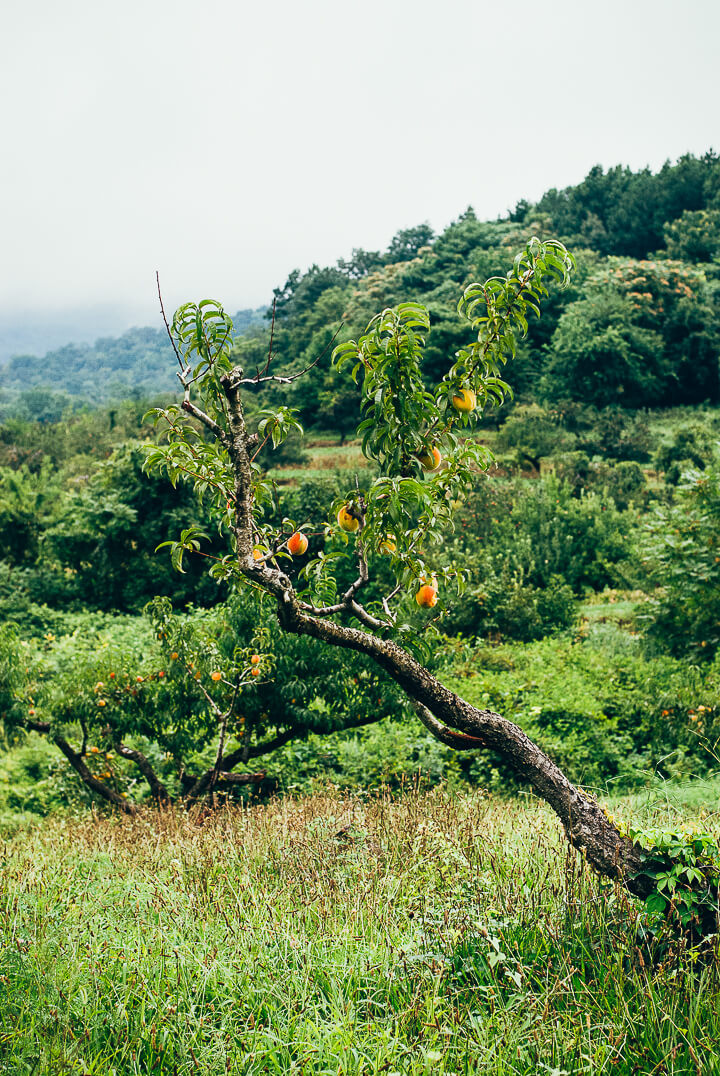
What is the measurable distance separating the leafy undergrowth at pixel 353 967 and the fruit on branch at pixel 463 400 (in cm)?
170

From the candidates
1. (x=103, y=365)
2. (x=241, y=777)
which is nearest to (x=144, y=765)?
(x=241, y=777)

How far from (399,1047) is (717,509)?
20.7 ft

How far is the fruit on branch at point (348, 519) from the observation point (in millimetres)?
2502

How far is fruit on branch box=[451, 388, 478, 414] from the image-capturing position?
2.47m

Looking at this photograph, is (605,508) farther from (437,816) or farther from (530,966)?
(530,966)

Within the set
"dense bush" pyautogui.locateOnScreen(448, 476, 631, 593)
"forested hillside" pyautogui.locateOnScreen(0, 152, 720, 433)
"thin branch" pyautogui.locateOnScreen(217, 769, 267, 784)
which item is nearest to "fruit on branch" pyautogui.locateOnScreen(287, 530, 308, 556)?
"thin branch" pyautogui.locateOnScreen(217, 769, 267, 784)

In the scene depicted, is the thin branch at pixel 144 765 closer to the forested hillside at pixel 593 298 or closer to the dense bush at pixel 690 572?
the dense bush at pixel 690 572

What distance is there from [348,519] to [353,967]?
1.46 m

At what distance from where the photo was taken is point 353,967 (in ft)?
7.28

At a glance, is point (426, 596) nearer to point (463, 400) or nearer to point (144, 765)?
point (463, 400)

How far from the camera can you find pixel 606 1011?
6.84 feet

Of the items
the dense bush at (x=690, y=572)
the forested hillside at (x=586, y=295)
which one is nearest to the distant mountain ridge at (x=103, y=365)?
the forested hillside at (x=586, y=295)

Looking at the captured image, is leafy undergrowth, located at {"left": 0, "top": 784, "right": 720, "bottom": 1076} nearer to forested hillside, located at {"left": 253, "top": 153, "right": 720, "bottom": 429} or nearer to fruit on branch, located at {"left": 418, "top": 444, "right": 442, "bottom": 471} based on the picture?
fruit on branch, located at {"left": 418, "top": 444, "right": 442, "bottom": 471}

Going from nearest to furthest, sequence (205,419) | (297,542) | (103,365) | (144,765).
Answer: (205,419) → (297,542) → (144,765) → (103,365)
